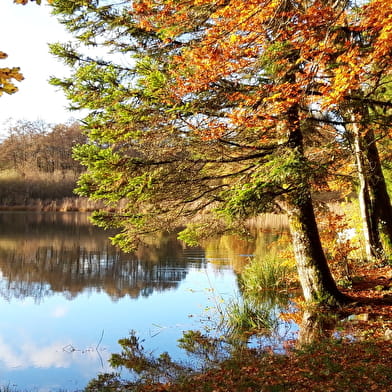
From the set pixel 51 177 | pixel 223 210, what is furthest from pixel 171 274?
pixel 51 177

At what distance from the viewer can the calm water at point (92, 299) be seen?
278 inches

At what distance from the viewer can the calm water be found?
7.07m

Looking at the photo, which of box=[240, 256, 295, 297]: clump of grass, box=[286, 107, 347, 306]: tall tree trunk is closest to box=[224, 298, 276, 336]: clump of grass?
box=[286, 107, 347, 306]: tall tree trunk

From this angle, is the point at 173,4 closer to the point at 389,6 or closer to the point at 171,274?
the point at 389,6

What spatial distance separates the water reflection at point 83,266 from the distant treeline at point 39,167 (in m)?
17.3

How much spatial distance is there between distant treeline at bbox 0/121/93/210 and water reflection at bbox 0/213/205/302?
682 inches

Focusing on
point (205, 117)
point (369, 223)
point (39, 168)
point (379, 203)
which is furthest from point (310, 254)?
point (39, 168)

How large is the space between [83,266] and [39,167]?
41424 millimetres

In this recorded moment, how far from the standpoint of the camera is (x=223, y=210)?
6824 mm

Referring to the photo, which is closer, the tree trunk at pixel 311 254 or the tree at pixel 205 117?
the tree at pixel 205 117

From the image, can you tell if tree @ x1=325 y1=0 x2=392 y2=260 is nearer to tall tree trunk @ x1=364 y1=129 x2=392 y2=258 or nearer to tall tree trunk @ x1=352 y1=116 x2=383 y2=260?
tall tree trunk @ x1=364 y1=129 x2=392 y2=258

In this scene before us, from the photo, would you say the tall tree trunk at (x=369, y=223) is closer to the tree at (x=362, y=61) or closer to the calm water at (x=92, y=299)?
the tree at (x=362, y=61)

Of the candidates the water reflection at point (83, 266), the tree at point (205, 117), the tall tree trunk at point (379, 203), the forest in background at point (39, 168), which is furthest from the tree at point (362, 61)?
the forest in background at point (39, 168)

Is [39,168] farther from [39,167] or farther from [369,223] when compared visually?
[369,223]
